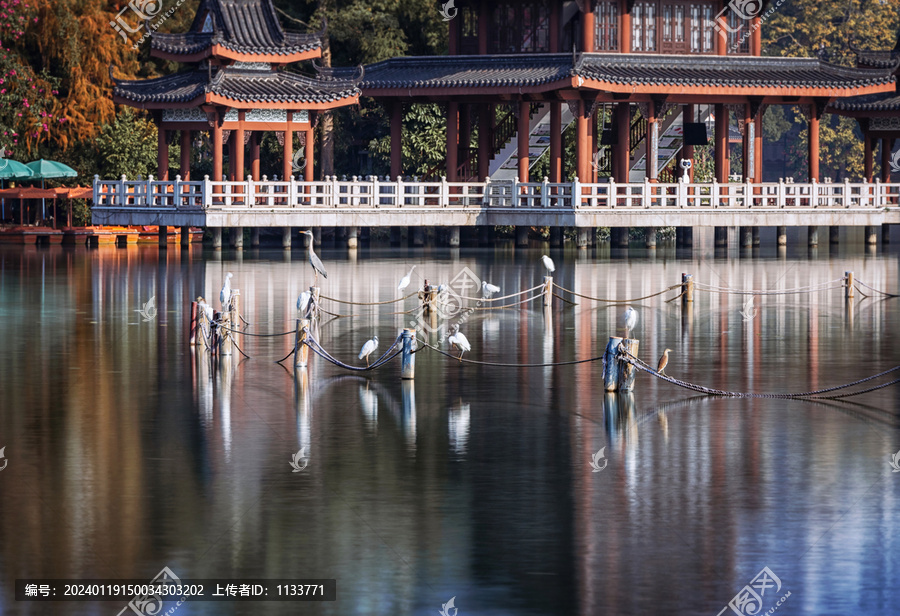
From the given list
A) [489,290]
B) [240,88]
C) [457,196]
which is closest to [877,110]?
[457,196]

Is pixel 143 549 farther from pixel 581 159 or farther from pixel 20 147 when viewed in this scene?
pixel 20 147

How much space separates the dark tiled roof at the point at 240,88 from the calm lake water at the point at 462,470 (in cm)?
2242

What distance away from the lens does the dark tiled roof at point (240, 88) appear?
48.7m

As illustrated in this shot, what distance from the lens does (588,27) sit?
5238cm

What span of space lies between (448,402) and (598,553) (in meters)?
7.01

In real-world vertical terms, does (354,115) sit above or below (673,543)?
above

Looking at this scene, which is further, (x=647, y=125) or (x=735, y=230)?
(x=735, y=230)

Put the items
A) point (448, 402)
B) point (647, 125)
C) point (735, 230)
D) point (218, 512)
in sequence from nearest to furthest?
point (218, 512)
point (448, 402)
point (647, 125)
point (735, 230)

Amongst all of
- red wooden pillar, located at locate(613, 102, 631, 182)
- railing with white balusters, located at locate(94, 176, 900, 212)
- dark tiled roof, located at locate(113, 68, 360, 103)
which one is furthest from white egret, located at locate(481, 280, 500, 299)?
red wooden pillar, located at locate(613, 102, 631, 182)

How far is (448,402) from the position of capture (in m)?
18.1

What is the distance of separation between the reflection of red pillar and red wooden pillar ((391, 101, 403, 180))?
4600 millimetres

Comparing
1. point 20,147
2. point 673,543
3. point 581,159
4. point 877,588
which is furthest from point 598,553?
point 20,147

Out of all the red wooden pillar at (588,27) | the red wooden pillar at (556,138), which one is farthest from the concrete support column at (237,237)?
the red wooden pillar at (588,27)

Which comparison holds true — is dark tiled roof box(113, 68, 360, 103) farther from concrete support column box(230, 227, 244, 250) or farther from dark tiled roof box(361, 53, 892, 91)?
concrete support column box(230, 227, 244, 250)
